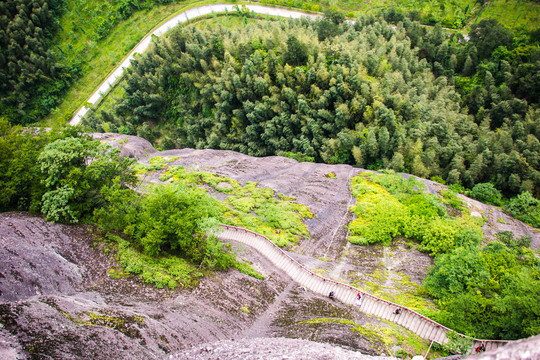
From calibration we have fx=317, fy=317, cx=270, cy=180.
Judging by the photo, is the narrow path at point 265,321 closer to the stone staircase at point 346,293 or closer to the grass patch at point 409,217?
the stone staircase at point 346,293

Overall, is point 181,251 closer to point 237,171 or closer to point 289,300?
point 289,300

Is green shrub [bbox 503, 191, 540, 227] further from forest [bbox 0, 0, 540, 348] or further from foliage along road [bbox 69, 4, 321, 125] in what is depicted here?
foliage along road [bbox 69, 4, 321, 125]

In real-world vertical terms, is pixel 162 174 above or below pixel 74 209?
below

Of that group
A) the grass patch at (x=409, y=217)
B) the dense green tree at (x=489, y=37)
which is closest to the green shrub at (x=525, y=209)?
the grass patch at (x=409, y=217)

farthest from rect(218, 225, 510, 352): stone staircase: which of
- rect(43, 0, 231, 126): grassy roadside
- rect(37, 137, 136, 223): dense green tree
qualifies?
rect(43, 0, 231, 126): grassy roadside

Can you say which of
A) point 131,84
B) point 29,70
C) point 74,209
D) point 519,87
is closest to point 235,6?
point 131,84

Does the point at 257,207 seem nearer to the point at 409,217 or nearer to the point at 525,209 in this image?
the point at 409,217
